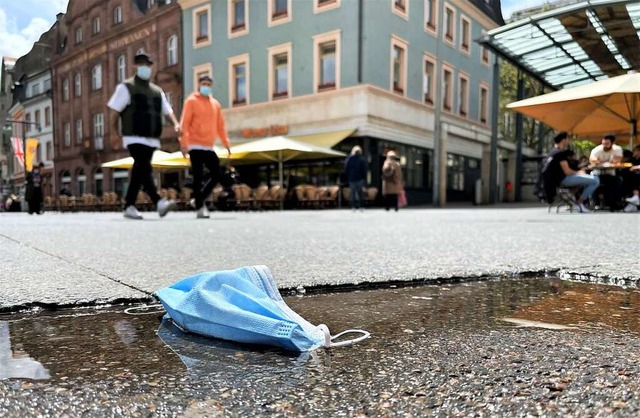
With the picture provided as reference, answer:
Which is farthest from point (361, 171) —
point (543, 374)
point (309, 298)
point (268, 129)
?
point (543, 374)

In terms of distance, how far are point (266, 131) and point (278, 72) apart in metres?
2.32

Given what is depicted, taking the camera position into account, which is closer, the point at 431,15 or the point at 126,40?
the point at 126,40

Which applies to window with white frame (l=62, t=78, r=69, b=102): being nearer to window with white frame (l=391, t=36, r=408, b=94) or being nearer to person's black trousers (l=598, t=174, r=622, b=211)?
person's black trousers (l=598, t=174, r=622, b=211)

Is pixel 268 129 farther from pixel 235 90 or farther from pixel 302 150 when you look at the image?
pixel 302 150

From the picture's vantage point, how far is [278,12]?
1894 cm

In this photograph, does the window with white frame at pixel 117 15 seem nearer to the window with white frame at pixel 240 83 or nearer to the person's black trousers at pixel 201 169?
the person's black trousers at pixel 201 169

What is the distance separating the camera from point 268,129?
19.2m

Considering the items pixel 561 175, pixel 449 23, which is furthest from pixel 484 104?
pixel 561 175

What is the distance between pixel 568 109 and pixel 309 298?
10.1 m

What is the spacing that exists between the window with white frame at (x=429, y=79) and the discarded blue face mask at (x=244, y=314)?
1930 cm

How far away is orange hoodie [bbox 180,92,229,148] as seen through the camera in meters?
6.61

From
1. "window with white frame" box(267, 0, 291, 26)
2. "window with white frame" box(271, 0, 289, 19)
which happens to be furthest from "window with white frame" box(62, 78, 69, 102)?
"window with white frame" box(271, 0, 289, 19)

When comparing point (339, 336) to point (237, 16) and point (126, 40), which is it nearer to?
point (126, 40)

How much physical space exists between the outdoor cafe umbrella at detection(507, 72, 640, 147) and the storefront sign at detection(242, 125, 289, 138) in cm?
1013
